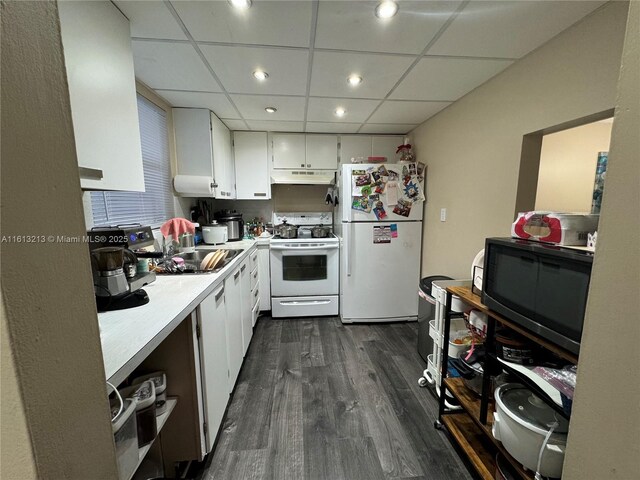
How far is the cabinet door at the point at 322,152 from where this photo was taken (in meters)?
2.99

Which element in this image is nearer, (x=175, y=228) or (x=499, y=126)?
(x=499, y=126)

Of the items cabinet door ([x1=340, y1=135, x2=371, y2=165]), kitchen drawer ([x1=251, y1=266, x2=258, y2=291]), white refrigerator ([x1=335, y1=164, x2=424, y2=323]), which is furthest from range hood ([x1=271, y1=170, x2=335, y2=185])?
kitchen drawer ([x1=251, y1=266, x2=258, y2=291])

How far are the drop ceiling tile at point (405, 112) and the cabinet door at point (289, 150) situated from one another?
0.87 meters

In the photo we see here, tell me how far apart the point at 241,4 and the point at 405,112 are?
1.72 meters

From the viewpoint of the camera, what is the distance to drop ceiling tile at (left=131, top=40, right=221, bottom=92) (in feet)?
4.54

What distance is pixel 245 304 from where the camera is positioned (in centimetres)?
212

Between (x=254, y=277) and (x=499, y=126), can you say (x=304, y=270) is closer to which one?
(x=254, y=277)

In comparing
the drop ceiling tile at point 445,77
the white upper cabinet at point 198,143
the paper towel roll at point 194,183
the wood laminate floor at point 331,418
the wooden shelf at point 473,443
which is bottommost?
the wood laminate floor at point 331,418

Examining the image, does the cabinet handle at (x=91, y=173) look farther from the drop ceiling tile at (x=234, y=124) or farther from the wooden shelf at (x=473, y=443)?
the wooden shelf at (x=473, y=443)

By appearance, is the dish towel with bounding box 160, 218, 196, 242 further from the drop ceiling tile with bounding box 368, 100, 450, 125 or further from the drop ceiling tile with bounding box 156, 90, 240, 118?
the drop ceiling tile with bounding box 368, 100, 450, 125

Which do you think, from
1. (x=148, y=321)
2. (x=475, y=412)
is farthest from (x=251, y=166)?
(x=475, y=412)

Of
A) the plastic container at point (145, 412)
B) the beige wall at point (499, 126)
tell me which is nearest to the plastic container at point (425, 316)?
the beige wall at point (499, 126)

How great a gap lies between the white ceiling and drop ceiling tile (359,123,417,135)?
1.86 feet

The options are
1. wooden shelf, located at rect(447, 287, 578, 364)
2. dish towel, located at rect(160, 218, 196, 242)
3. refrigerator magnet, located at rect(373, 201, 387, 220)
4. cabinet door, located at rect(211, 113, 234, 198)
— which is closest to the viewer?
wooden shelf, located at rect(447, 287, 578, 364)
